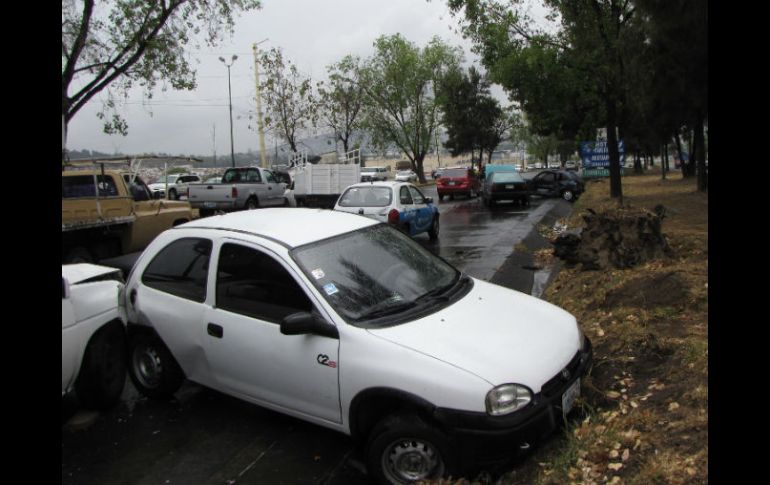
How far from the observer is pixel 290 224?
473 centimetres

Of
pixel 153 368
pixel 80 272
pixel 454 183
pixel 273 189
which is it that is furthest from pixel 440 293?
pixel 454 183

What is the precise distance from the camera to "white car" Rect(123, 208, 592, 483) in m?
3.31

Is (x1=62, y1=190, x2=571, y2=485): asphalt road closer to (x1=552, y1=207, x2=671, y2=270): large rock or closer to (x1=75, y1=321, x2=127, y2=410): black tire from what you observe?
(x1=75, y1=321, x2=127, y2=410): black tire

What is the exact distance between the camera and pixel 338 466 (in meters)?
3.89

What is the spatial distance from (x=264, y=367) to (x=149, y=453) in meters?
1.07

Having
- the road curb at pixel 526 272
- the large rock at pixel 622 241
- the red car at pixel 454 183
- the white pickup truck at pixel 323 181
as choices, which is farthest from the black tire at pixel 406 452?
the red car at pixel 454 183

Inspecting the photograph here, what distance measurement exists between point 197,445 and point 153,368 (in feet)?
3.16

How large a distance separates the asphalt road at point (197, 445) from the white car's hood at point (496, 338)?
1.02 meters

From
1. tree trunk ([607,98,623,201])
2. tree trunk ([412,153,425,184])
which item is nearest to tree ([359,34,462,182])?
tree trunk ([412,153,425,184])

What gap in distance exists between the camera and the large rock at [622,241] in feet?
26.9

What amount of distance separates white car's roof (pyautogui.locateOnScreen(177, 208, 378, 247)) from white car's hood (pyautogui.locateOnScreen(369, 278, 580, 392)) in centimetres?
112

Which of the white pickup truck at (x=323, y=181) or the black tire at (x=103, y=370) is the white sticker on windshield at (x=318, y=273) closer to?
the black tire at (x=103, y=370)
